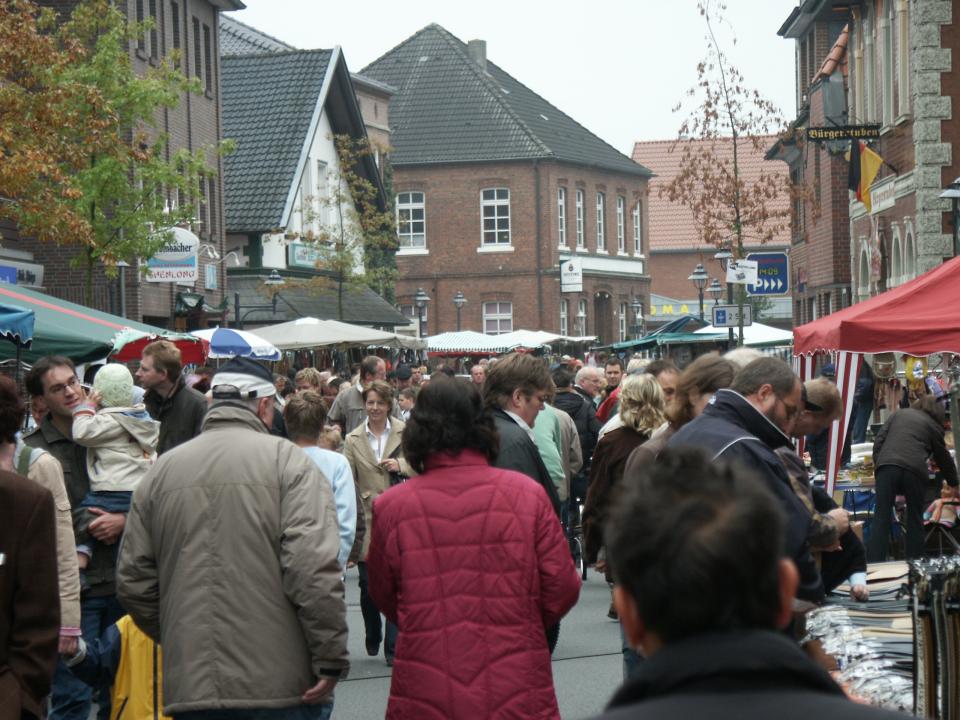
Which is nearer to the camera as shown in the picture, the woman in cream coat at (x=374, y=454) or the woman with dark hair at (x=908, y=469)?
the woman in cream coat at (x=374, y=454)

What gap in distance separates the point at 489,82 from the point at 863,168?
4165 centimetres

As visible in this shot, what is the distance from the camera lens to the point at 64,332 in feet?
40.1

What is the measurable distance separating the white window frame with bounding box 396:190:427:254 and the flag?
40179mm

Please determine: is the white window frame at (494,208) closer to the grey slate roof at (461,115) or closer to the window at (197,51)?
the grey slate roof at (461,115)

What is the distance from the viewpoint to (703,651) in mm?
1918

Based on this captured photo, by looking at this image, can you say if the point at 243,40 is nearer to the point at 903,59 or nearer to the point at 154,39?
the point at 154,39

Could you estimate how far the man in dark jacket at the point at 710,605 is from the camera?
188cm

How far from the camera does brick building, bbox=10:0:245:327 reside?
29.6 m

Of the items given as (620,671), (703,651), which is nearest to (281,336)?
(620,671)

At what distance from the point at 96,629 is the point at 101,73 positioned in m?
16.6

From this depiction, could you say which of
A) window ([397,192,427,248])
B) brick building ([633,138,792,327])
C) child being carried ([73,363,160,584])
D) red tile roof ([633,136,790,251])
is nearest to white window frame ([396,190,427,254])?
window ([397,192,427,248])

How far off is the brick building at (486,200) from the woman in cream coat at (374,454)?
2133 inches

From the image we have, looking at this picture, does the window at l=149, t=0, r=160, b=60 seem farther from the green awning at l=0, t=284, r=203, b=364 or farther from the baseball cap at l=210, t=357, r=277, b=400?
the baseball cap at l=210, t=357, r=277, b=400

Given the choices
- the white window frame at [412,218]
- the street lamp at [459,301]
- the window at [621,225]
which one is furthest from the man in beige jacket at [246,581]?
the window at [621,225]
